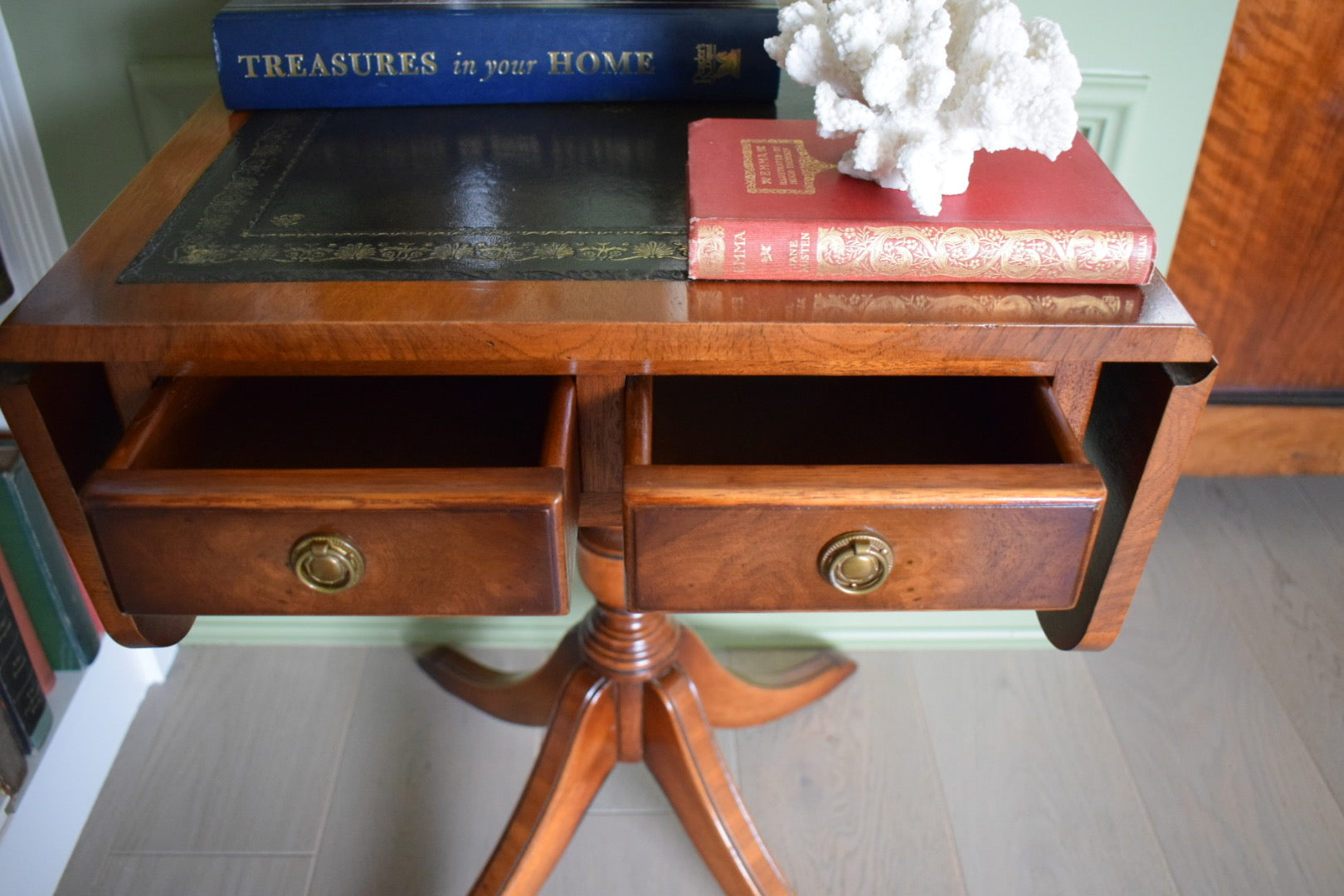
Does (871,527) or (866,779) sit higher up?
(871,527)

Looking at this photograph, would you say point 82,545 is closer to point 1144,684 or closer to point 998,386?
point 998,386

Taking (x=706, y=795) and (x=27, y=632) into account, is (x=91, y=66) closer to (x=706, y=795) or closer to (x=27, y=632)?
(x=27, y=632)

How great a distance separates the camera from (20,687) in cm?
88

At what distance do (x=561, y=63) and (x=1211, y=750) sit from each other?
2.79ft

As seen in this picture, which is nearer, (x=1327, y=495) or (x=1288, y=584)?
(x=1288, y=584)

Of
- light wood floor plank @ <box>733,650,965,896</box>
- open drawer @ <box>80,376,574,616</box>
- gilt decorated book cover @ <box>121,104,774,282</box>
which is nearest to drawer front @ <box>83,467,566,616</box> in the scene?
open drawer @ <box>80,376,574,616</box>

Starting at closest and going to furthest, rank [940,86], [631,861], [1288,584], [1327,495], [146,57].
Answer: [940,86] < [146,57] < [631,861] < [1288,584] < [1327,495]

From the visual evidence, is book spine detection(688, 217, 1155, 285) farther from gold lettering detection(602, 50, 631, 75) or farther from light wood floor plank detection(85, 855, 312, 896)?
light wood floor plank detection(85, 855, 312, 896)

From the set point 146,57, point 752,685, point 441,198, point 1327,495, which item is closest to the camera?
point 441,198

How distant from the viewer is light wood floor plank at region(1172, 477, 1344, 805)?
108cm

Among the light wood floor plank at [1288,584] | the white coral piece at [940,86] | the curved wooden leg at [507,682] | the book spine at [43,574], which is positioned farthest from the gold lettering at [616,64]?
the light wood floor plank at [1288,584]

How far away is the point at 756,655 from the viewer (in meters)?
1.15

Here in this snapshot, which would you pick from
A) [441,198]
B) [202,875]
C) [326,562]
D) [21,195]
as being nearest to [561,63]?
[441,198]

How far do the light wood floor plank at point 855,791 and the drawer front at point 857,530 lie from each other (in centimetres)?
48
